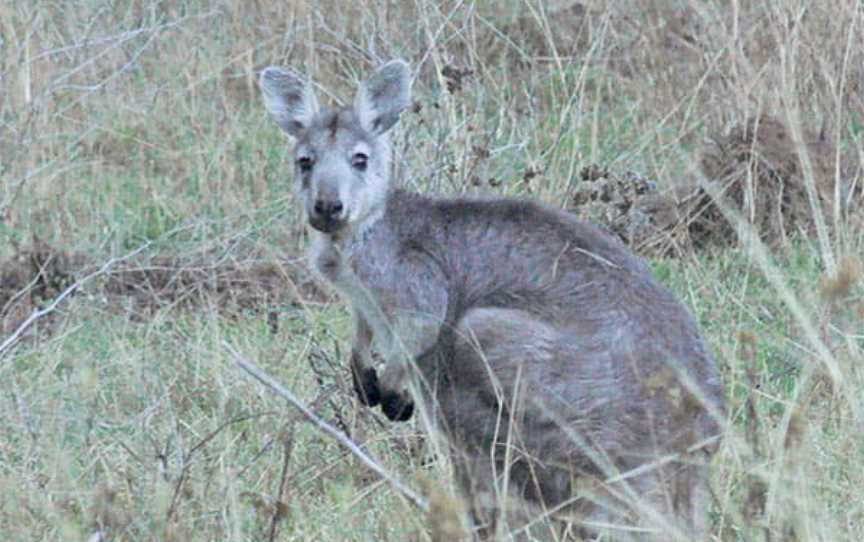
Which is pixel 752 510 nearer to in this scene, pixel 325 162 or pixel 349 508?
pixel 349 508

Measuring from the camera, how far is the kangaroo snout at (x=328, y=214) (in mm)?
5922

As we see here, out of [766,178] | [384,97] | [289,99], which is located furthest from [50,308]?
[766,178]

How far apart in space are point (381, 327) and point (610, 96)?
401cm

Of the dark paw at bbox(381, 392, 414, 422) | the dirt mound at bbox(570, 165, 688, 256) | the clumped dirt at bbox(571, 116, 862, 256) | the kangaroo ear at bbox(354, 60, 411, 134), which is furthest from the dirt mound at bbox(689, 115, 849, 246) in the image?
the dark paw at bbox(381, 392, 414, 422)

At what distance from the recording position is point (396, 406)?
5.90 m

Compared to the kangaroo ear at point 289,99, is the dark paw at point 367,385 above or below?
below

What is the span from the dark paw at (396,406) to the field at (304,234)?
0.14 m

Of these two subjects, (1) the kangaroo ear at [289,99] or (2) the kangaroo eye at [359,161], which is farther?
(1) the kangaroo ear at [289,99]

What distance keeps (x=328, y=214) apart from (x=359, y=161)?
31cm

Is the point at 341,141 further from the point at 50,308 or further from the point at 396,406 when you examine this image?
the point at 50,308

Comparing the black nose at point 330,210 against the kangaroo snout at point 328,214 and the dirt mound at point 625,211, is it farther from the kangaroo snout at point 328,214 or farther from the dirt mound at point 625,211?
the dirt mound at point 625,211

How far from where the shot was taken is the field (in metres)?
5.24

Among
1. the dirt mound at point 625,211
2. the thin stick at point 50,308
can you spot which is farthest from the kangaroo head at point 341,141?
the dirt mound at point 625,211

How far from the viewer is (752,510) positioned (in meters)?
4.24
